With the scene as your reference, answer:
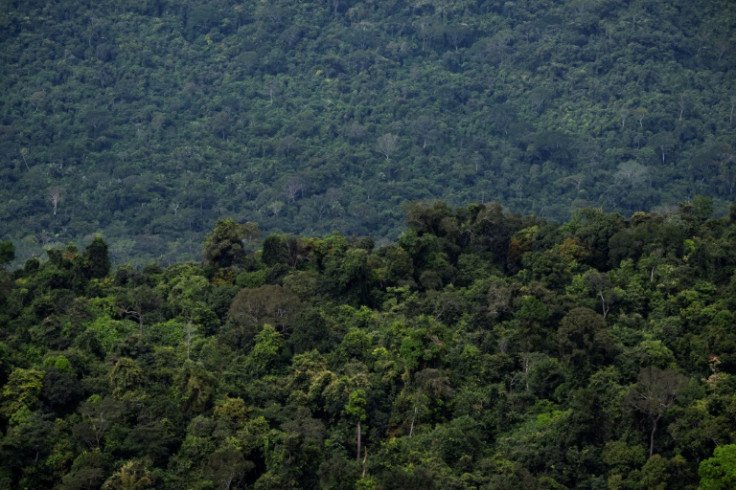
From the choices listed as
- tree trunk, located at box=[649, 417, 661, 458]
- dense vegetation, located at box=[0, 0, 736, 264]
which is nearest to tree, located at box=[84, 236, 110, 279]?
tree trunk, located at box=[649, 417, 661, 458]

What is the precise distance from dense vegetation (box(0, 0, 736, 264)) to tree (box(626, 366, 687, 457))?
42.8 meters

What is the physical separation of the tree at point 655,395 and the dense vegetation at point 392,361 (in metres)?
0.07

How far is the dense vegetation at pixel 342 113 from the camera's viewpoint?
7931 cm

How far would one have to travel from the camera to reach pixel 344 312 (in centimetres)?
4422

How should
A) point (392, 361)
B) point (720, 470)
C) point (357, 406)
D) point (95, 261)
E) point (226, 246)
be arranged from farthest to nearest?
1. point (226, 246)
2. point (95, 261)
3. point (392, 361)
4. point (357, 406)
5. point (720, 470)

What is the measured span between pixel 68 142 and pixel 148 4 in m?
21.8

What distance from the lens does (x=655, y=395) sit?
3447 centimetres

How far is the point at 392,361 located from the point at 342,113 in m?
53.9

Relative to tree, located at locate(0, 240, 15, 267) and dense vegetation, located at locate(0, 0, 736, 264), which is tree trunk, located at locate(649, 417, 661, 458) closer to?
tree, located at locate(0, 240, 15, 267)

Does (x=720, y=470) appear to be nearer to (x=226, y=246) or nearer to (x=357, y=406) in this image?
(x=357, y=406)

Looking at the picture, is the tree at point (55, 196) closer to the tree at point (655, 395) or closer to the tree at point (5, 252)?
the tree at point (5, 252)

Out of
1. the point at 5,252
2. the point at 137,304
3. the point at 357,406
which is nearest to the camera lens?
the point at 357,406

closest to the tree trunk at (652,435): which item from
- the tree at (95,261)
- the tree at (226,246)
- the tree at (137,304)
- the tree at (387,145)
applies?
the tree at (137,304)

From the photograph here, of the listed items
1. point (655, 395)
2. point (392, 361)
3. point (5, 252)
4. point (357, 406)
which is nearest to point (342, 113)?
point (5, 252)
